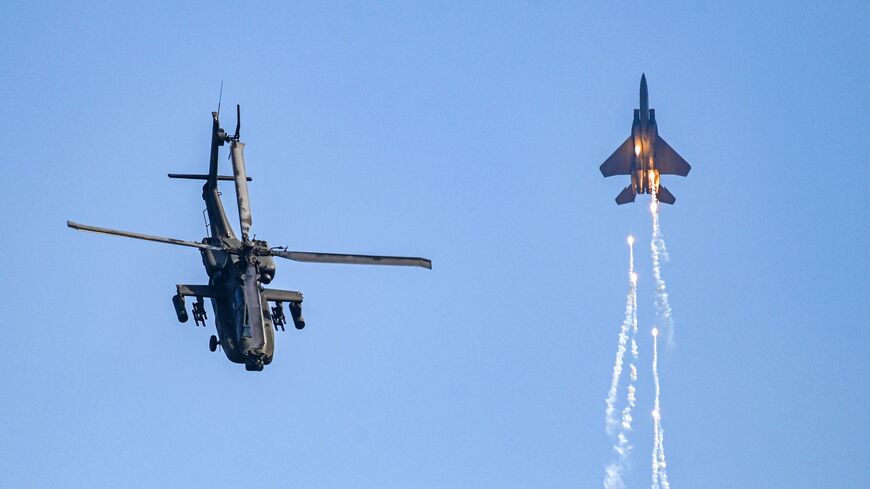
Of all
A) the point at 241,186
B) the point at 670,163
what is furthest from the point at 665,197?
the point at 241,186

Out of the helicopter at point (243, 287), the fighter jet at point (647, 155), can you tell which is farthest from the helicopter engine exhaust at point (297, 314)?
Result: the fighter jet at point (647, 155)

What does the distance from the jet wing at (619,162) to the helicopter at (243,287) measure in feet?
127

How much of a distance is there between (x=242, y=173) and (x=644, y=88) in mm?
36137

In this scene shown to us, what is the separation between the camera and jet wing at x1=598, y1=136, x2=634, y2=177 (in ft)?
365

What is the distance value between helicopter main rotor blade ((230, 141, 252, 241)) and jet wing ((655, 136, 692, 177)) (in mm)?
37833

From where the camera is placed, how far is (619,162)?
111562mm

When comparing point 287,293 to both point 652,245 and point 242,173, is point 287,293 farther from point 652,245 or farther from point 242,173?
point 652,245

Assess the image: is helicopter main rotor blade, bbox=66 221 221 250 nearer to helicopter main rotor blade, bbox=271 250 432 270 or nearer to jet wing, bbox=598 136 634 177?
helicopter main rotor blade, bbox=271 250 432 270

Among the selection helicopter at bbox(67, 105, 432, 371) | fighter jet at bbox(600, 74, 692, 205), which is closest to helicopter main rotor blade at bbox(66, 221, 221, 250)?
helicopter at bbox(67, 105, 432, 371)

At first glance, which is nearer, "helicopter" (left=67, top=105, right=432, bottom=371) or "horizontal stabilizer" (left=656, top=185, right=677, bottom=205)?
"helicopter" (left=67, top=105, right=432, bottom=371)

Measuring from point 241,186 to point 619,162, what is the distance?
4051 centimetres

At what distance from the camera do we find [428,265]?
75.2m

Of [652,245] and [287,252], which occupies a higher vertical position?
[652,245]

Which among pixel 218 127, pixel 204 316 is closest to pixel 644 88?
pixel 218 127
